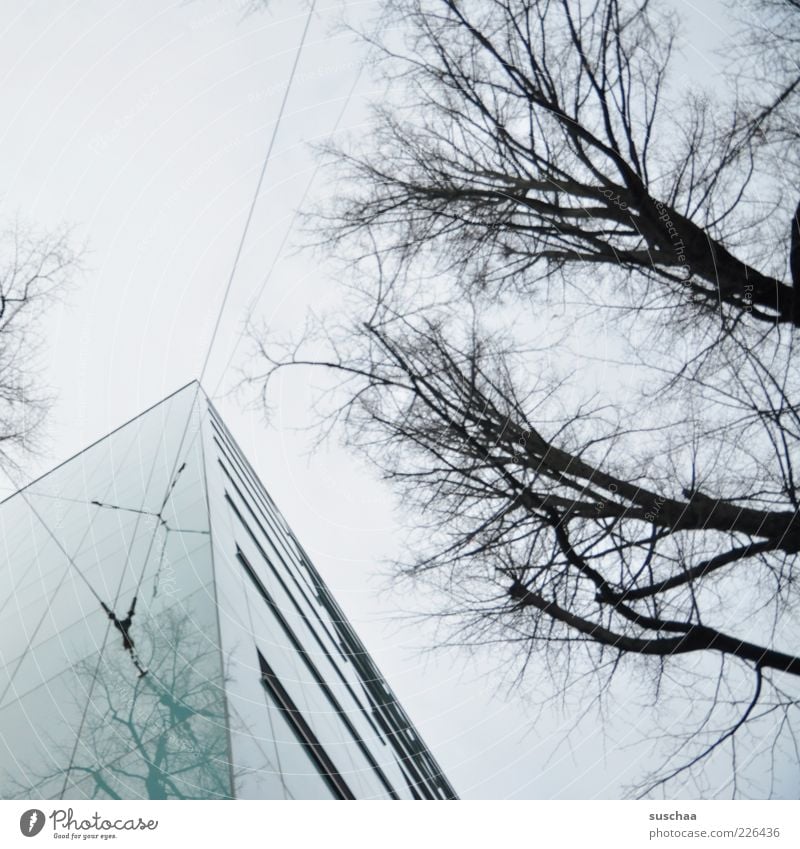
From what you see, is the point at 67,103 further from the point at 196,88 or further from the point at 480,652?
the point at 480,652

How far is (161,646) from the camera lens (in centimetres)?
382

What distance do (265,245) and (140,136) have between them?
162 centimetres

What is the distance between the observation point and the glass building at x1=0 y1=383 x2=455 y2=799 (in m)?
3.24

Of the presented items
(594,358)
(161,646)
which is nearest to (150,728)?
(161,646)
